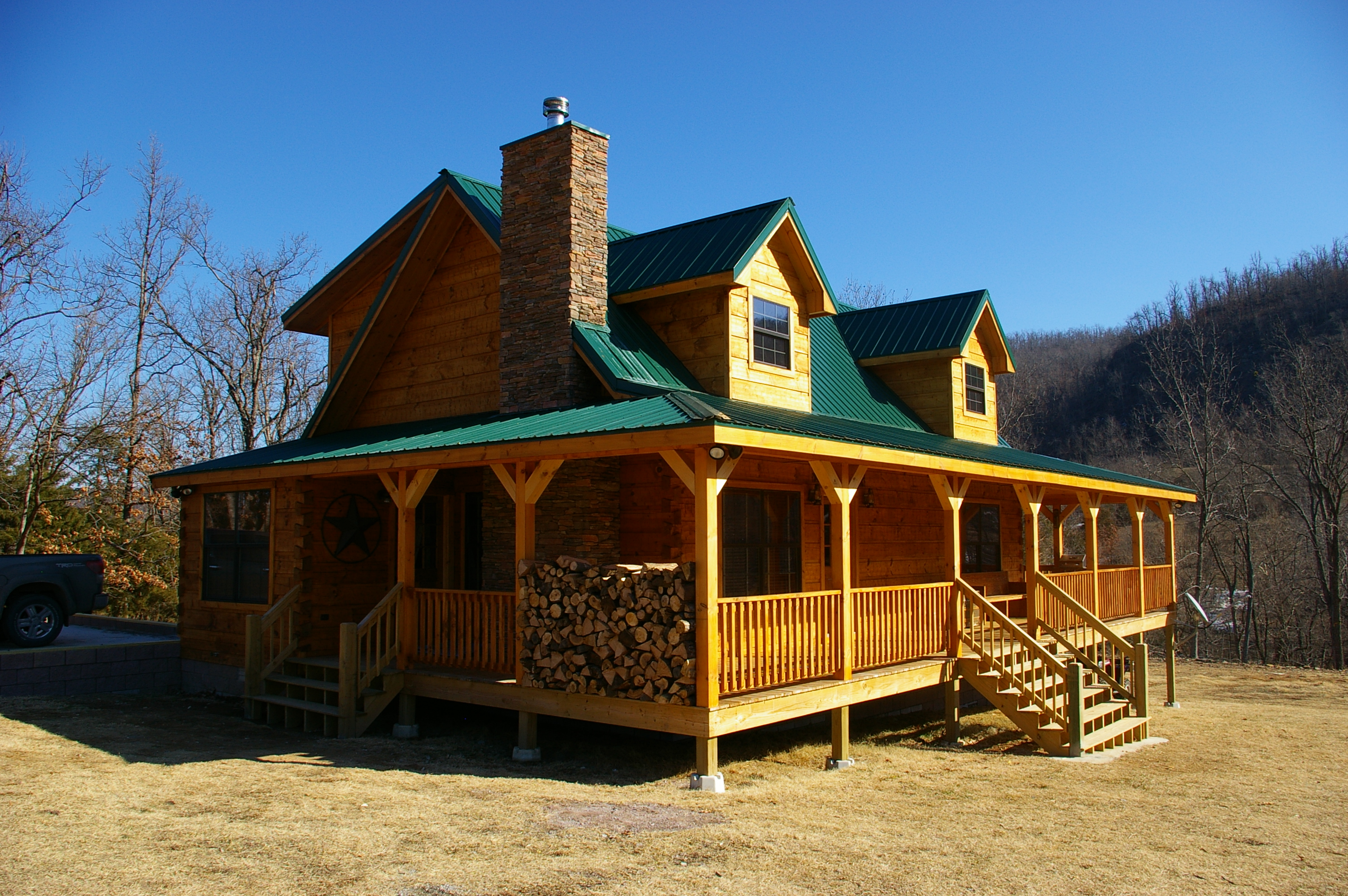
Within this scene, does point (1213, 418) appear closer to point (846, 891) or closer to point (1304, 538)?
point (1304, 538)

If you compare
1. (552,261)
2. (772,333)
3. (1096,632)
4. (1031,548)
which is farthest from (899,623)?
(552,261)

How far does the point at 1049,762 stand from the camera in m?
11.0

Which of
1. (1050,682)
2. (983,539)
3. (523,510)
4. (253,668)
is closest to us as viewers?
(523,510)

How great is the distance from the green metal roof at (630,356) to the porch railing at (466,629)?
2894mm

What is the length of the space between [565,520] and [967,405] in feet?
33.9

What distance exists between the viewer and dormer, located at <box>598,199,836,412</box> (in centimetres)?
1330

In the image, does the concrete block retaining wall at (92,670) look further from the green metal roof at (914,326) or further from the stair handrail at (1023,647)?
the green metal roof at (914,326)

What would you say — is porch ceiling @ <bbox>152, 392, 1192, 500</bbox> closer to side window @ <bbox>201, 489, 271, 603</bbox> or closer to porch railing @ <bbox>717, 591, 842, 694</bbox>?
side window @ <bbox>201, 489, 271, 603</bbox>

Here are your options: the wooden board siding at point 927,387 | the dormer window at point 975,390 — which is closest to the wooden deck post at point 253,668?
the wooden board siding at point 927,387

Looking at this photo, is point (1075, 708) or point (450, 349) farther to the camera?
point (450, 349)

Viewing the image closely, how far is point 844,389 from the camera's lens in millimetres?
16875

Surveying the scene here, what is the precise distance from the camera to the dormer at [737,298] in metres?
13.3

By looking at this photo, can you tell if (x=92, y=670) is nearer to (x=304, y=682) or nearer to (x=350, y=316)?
(x=304, y=682)

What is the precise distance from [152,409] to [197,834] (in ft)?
84.8
